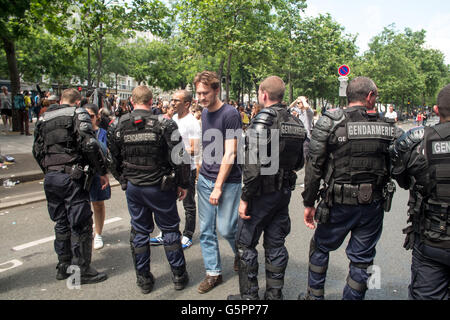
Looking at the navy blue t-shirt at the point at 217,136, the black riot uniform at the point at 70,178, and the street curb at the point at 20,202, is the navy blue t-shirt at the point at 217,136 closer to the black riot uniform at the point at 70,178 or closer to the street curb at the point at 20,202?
the black riot uniform at the point at 70,178

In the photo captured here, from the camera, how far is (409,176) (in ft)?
7.75

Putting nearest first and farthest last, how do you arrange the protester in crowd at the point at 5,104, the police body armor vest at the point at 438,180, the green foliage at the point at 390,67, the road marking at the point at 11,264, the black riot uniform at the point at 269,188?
the police body armor vest at the point at 438,180, the black riot uniform at the point at 269,188, the road marking at the point at 11,264, the protester in crowd at the point at 5,104, the green foliage at the point at 390,67

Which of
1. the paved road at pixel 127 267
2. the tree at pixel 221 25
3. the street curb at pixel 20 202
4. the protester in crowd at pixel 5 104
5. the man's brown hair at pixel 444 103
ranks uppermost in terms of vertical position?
the tree at pixel 221 25

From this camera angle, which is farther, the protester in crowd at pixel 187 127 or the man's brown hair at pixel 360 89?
the protester in crowd at pixel 187 127

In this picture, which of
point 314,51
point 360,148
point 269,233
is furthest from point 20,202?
point 314,51

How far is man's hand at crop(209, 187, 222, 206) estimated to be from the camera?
A: 2.92 metres

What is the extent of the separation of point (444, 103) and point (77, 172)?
3.02 meters

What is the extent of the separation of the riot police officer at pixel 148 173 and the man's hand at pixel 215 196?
0.37m

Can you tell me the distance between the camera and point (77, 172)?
3.29 metres

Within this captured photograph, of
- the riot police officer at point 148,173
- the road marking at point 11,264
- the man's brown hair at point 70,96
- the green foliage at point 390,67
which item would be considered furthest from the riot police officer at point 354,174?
the green foliage at point 390,67

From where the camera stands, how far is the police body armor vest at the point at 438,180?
2115 millimetres

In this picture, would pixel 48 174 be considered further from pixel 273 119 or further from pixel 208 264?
pixel 273 119

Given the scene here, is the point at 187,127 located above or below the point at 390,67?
below

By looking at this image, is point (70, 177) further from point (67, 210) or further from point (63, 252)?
point (63, 252)
